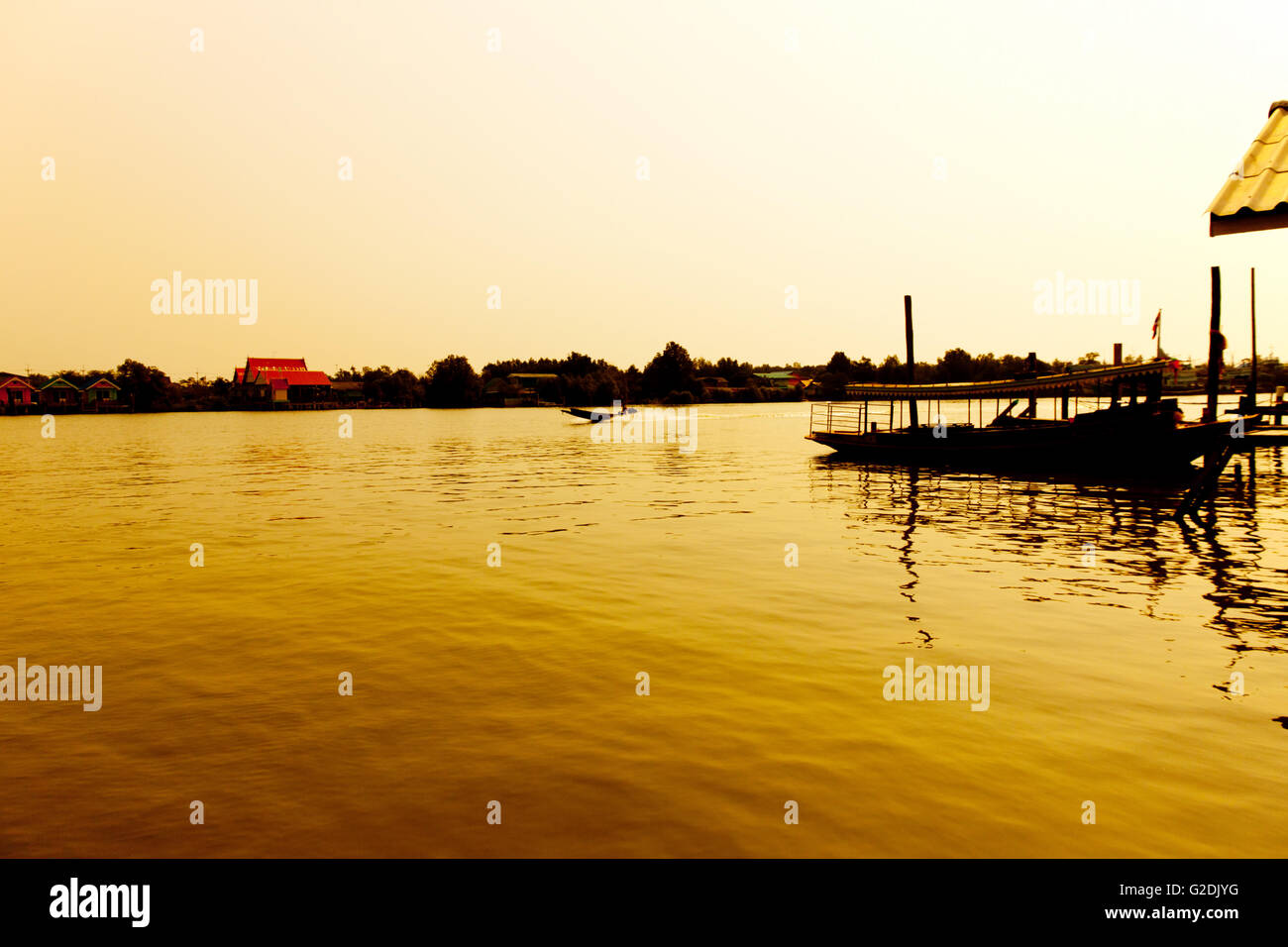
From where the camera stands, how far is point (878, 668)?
923 centimetres

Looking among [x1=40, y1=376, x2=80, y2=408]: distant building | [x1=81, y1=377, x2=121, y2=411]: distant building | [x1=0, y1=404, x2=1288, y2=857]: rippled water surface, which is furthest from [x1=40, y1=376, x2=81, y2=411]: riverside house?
[x1=0, y1=404, x2=1288, y2=857]: rippled water surface

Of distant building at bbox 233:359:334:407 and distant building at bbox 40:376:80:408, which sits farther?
distant building at bbox 233:359:334:407

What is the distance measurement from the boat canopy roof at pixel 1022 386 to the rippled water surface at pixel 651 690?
10856 millimetres

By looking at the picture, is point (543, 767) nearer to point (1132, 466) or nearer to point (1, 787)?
point (1, 787)

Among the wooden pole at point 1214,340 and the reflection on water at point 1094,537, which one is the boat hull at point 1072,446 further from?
the wooden pole at point 1214,340

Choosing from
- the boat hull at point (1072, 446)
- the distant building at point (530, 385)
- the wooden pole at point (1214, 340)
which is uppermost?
the distant building at point (530, 385)

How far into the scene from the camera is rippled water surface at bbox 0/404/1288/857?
5.80 metres

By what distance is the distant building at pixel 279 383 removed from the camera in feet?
436

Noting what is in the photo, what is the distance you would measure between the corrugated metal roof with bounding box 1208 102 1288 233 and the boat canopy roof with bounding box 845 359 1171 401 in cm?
2649

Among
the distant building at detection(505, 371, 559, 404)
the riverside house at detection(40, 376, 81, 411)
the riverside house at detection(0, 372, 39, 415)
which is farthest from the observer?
the distant building at detection(505, 371, 559, 404)

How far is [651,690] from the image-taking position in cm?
869

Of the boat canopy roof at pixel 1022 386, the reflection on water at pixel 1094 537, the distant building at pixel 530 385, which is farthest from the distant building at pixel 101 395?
the reflection on water at pixel 1094 537

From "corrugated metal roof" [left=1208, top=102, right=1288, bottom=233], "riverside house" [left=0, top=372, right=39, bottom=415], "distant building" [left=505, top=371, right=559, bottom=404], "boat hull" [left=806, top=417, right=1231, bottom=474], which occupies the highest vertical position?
"distant building" [left=505, top=371, right=559, bottom=404]

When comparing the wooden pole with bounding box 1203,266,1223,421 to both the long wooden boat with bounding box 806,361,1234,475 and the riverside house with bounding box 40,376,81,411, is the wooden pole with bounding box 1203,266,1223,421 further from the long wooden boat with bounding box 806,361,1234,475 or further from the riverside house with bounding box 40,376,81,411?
the riverside house with bounding box 40,376,81,411
